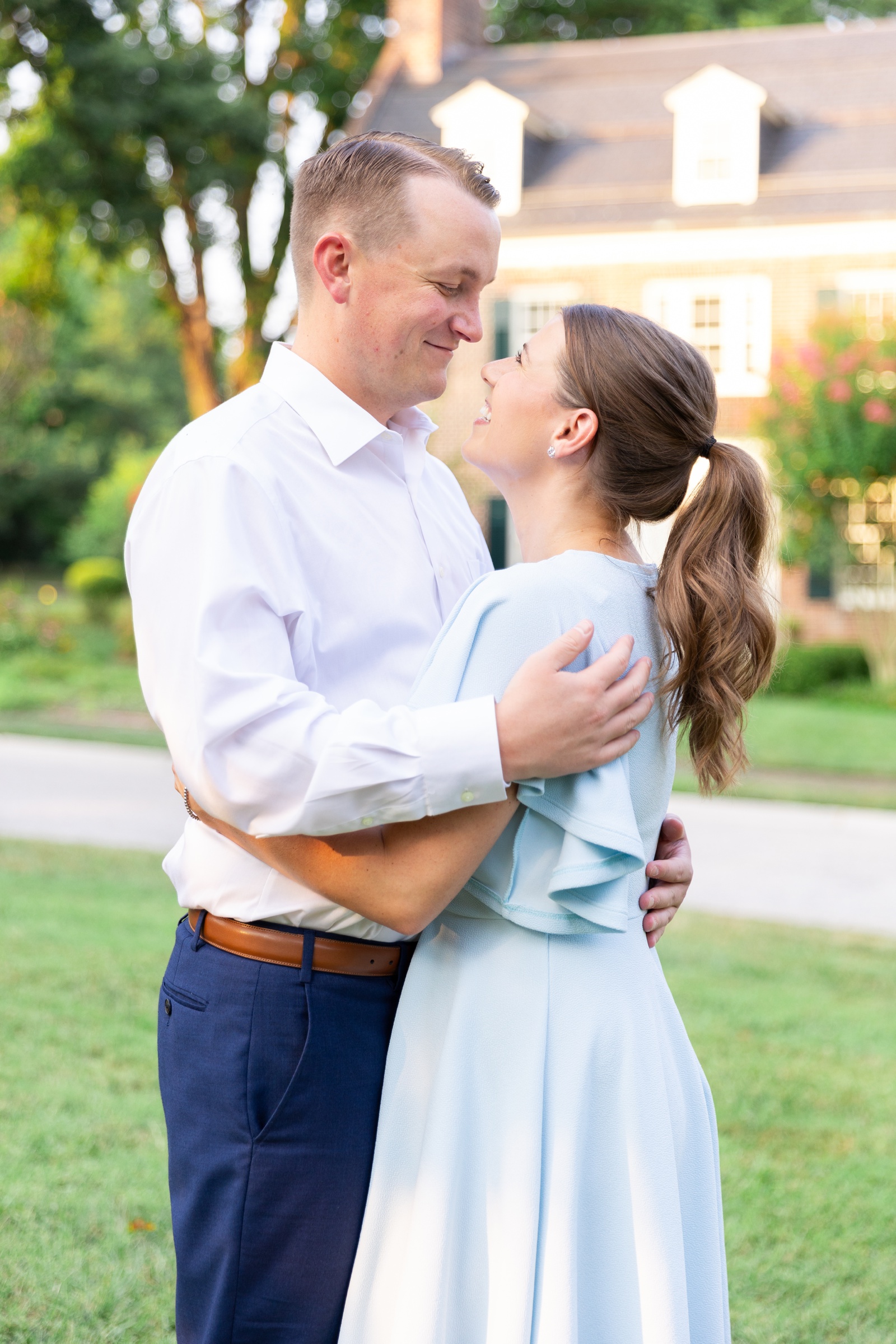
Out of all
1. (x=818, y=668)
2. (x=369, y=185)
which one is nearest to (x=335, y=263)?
(x=369, y=185)

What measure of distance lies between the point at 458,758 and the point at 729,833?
7.45 metres

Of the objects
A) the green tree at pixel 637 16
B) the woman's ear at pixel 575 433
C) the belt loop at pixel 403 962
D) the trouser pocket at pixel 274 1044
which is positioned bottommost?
the trouser pocket at pixel 274 1044

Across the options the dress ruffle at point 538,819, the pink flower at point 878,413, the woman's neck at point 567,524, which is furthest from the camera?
the pink flower at point 878,413

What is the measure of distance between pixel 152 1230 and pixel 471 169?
9.59 feet

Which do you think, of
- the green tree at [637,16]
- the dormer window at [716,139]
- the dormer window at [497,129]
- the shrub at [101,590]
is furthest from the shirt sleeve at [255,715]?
the green tree at [637,16]

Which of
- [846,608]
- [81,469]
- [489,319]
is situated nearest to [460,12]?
[489,319]

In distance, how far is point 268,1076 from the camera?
189cm

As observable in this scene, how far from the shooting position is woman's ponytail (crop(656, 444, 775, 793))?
192cm

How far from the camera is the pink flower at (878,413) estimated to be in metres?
16.5

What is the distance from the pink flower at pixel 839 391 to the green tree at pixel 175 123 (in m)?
8.71

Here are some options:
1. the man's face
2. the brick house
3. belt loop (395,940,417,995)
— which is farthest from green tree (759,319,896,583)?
belt loop (395,940,417,995)

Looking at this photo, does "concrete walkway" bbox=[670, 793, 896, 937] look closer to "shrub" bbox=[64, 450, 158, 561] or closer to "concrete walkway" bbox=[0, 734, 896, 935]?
"concrete walkway" bbox=[0, 734, 896, 935]

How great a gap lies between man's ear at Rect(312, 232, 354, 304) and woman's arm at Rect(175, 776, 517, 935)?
0.81m

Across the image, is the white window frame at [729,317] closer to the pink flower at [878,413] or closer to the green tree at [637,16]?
the pink flower at [878,413]
